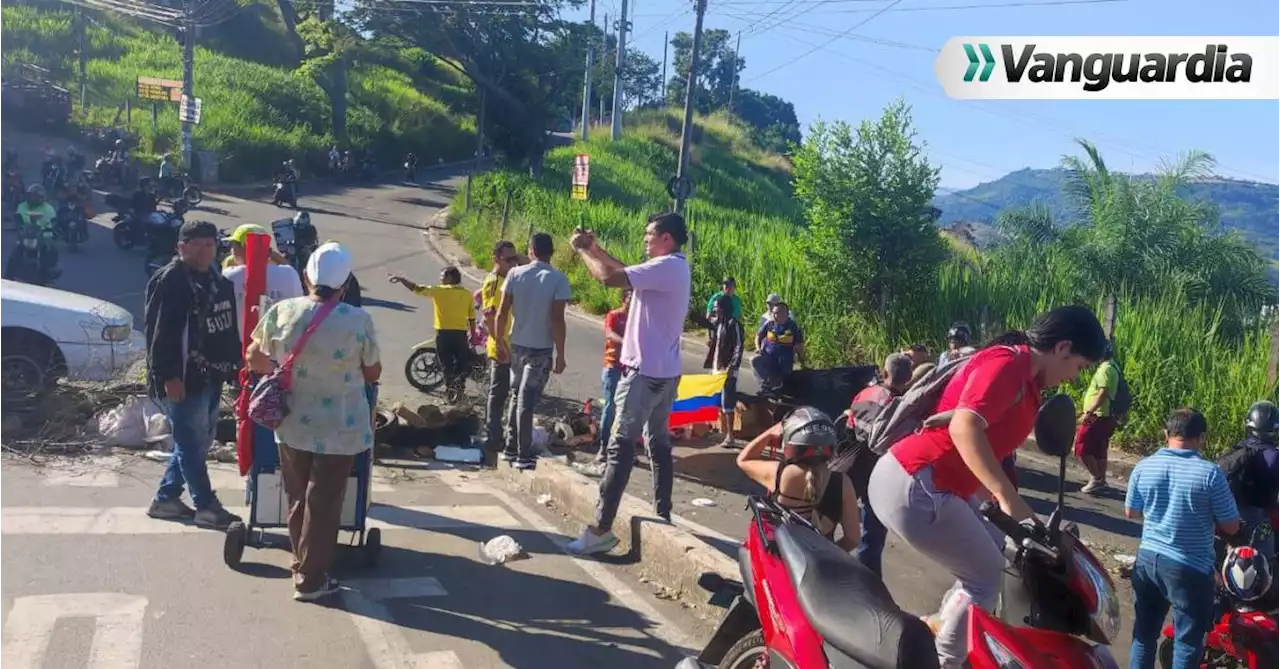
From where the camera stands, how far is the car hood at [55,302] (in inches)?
353

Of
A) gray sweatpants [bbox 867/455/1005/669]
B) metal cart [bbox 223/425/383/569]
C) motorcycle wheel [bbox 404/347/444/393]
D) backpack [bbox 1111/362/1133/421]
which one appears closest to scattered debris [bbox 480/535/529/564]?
metal cart [bbox 223/425/383/569]

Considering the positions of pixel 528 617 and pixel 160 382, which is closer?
pixel 528 617

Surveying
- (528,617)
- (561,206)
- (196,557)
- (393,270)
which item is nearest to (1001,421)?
(528,617)

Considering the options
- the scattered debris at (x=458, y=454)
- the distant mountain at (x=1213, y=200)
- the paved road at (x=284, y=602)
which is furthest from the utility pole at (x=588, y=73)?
the paved road at (x=284, y=602)

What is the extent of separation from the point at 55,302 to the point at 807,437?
7.49m

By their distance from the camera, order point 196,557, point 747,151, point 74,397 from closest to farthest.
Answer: point 196,557 → point 74,397 → point 747,151

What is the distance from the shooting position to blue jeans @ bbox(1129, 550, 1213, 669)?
490cm

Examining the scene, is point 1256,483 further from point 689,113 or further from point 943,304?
point 689,113

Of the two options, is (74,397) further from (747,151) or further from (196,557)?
(747,151)

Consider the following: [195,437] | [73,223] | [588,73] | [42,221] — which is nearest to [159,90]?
[588,73]

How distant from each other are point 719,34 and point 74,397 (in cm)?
8513

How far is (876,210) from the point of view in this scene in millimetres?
16312

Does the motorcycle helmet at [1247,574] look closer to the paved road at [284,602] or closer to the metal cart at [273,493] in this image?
the paved road at [284,602]

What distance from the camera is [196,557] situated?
565 cm
